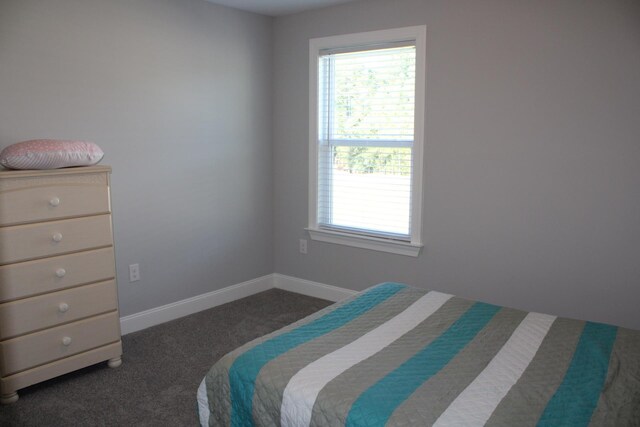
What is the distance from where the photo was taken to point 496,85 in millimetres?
3305

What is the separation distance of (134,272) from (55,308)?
0.85m

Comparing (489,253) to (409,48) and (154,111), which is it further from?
(154,111)

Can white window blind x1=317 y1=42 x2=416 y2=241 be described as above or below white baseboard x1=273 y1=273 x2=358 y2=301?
above

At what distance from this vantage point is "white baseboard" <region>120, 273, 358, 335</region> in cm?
369

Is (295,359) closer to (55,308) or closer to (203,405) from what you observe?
(203,405)

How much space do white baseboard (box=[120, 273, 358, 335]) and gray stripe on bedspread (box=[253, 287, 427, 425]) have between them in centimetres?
190

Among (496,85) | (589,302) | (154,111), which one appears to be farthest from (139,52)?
(589,302)

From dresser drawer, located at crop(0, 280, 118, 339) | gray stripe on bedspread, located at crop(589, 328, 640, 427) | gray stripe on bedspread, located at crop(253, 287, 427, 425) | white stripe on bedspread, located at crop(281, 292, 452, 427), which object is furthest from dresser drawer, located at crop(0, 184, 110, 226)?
gray stripe on bedspread, located at crop(589, 328, 640, 427)

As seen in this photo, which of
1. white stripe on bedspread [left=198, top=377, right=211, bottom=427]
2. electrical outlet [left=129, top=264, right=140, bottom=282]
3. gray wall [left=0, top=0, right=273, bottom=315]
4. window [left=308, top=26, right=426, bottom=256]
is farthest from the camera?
window [left=308, top=26, right=426, bottom=256]

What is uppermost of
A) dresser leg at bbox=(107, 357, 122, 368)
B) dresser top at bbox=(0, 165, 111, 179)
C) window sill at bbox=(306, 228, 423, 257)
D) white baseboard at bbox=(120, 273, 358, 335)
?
dresser top at bbox=(0, 165, 111, 179)

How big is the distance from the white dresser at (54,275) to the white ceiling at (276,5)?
1.72m

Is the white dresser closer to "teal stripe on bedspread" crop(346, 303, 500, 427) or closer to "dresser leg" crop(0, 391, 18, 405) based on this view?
"dresser leg" crop(0, 391, 18, 405)

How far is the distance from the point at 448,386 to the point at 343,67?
2.88 meters

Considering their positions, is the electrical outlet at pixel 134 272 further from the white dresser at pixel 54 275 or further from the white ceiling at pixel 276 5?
the white ceiling at pixel 276 5
